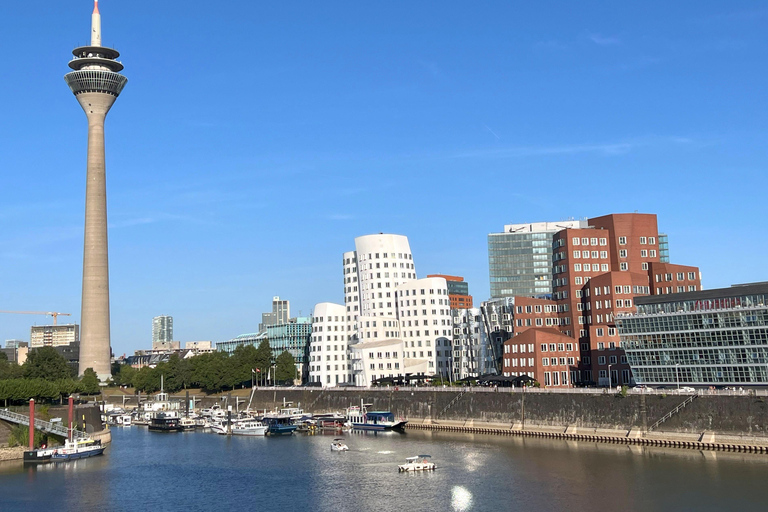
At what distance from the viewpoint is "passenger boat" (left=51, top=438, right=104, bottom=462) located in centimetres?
12388

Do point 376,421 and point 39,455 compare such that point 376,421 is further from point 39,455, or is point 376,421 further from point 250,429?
point 39,455

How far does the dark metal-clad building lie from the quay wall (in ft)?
56.7

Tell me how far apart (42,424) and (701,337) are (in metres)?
109

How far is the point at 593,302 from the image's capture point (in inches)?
7343

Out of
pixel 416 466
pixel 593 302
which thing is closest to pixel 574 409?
pixel 416 466

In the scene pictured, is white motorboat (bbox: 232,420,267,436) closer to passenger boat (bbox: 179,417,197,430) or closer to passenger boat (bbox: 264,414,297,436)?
passenger boat (bbox: 264,414,297,436)

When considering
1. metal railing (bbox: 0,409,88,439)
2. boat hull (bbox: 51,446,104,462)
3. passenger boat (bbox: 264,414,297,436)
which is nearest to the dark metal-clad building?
passenger boat (bbox: 264,414,297,436)

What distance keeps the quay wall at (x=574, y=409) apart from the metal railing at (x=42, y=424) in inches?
2872

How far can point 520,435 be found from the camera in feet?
491

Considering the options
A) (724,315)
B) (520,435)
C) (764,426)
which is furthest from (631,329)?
(764,426)

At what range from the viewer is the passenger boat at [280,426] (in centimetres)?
17300

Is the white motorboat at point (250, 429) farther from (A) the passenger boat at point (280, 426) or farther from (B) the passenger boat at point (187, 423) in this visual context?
(B) the passenger boat at point (187, 423)

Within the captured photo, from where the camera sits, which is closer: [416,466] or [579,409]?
[416,466]

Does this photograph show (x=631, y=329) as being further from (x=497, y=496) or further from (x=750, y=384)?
(x=497, y=496)
